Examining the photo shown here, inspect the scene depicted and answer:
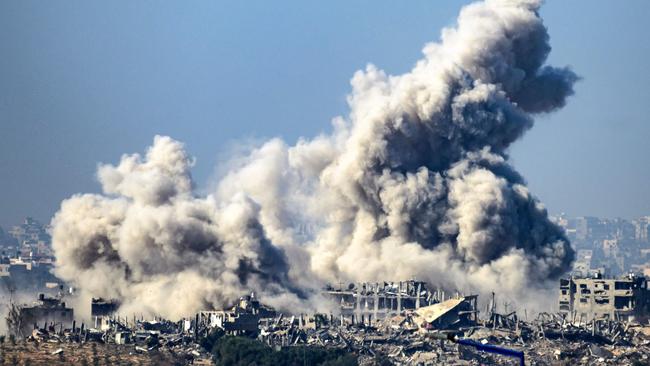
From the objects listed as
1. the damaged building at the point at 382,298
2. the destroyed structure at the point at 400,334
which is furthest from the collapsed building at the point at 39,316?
the damaged building at the point at 382,298

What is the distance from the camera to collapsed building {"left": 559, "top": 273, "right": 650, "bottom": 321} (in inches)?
3846

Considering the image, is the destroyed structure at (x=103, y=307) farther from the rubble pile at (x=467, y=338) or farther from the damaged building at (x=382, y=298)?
the damaged building at (x=382, y=298)

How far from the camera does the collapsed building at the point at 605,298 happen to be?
9769 centimetres

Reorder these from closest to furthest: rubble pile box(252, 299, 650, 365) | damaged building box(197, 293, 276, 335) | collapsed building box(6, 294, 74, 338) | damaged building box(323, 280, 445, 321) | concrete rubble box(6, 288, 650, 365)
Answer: rubble pile box(252, 299, 650, 365)
concrete rubble box(6, 288, 650, 365)
damaged building box(197, 293, 276, 335)
collapsed building box(6, 294, 74, 338)
damaged building box(323, 280, 445, 321)

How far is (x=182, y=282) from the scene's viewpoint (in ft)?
310

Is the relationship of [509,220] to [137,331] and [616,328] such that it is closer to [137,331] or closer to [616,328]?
[616,328]

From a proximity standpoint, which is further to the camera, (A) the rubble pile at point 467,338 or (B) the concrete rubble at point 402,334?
(B) the concrete rubble at point 402,334

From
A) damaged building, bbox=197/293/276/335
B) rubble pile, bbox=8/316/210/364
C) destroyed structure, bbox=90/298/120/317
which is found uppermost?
destroyed structure, bbox=90/298/120/317

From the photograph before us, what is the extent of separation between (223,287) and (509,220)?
16.3 metres

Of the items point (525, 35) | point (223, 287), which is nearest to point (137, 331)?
point (223, 287)

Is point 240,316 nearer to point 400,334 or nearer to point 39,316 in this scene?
→ point 400,334

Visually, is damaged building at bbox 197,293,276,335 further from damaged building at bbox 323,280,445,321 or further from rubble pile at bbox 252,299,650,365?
damaged building at bbox 323,280,445,321

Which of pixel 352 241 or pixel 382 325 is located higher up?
pixel 352 241

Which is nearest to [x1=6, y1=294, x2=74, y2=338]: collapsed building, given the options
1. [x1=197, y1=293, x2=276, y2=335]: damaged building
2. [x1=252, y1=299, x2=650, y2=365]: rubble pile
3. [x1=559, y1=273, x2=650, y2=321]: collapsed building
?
[x1=197, y1=293, x2=276, y2=335]: damaged building
